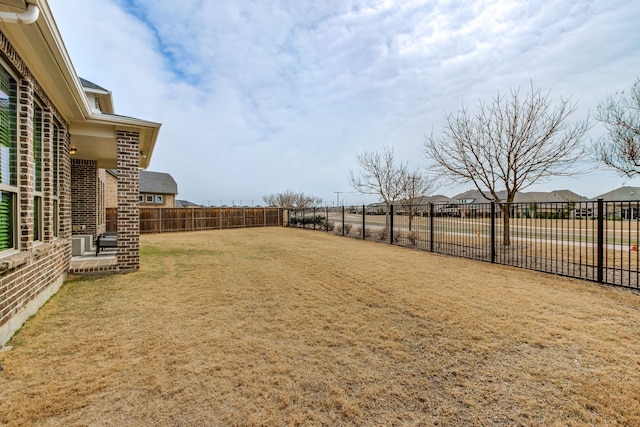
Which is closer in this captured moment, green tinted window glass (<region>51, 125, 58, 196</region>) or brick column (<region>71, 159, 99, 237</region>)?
green tinted window glass (<region>51, 125, 58, 196</region>)

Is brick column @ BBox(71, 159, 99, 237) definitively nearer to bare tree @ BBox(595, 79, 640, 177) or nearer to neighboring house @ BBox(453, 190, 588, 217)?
neighboring house @ BBox(453, 190, 588, 217)

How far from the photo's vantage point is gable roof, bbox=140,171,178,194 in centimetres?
2862

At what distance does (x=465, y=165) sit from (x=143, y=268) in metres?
11.2

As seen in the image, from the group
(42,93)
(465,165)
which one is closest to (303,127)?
(465,165)

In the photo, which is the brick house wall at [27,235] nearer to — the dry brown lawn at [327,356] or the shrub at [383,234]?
the dry brown lawn at [327,356]

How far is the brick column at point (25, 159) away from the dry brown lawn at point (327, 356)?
1.09 m

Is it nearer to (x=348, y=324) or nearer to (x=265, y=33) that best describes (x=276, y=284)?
(x=348, y=324)

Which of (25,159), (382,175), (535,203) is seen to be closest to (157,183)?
(382,175)

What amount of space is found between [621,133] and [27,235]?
43.6 feet

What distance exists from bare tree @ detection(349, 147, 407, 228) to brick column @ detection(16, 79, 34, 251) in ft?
53.4

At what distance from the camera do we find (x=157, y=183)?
29.6 m

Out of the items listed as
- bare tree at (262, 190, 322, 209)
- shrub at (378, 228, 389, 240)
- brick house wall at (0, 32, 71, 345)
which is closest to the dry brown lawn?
brick house wall at (0, 32, 71, 345)

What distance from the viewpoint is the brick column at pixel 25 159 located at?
334 centimetres

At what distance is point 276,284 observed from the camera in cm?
541
